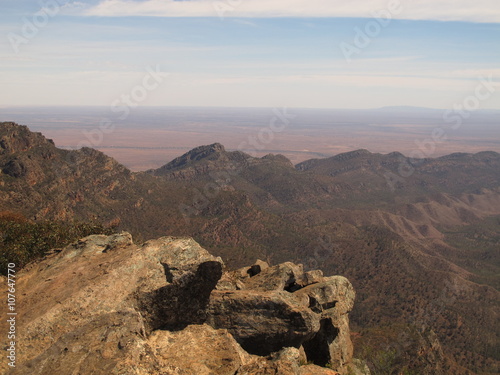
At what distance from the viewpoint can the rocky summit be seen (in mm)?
11133

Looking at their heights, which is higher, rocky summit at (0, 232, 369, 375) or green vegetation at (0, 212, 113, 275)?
rocky summit at (0, 232, 369, 375)

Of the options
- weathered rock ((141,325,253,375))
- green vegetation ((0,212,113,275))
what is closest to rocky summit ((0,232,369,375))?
weathered rock ((141,325,253,375))

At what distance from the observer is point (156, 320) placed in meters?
15.1

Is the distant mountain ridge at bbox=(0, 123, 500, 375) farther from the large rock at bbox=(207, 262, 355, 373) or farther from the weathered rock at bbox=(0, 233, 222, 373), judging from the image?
the weathered rock at bbox=(0, 233, 222, 373)

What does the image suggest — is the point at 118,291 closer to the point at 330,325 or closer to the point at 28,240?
the point at 330,325

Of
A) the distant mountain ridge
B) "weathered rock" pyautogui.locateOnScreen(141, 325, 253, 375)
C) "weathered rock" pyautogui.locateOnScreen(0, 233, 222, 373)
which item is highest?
"weathered rock" pyautogui.locateOnScreen(0, 233, 222, 373)

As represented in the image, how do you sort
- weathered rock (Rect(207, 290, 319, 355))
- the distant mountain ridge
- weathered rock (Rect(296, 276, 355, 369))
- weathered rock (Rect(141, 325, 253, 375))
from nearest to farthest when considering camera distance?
weathered rock (Rect(141, 325, 253, 375)) < weathered rock (Rect(207, 290, 319, 355)) < weathered rock (Rect(296, 276, 355, 369)) < the distant mountain ridge

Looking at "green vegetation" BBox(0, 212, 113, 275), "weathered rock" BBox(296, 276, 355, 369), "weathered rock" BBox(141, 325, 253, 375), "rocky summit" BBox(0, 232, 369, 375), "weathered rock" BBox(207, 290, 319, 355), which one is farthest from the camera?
"green vegetation" BBox(0, 212, 113, 275)

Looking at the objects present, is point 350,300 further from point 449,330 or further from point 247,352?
point 449,330

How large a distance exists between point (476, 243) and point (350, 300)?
5417 inches

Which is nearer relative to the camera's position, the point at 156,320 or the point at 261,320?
the point at 156,320

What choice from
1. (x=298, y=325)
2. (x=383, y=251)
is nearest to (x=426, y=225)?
(x=383, y=251)

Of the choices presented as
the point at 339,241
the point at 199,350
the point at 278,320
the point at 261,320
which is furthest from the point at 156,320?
the point at 339,241

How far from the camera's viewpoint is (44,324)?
44.3 feet
